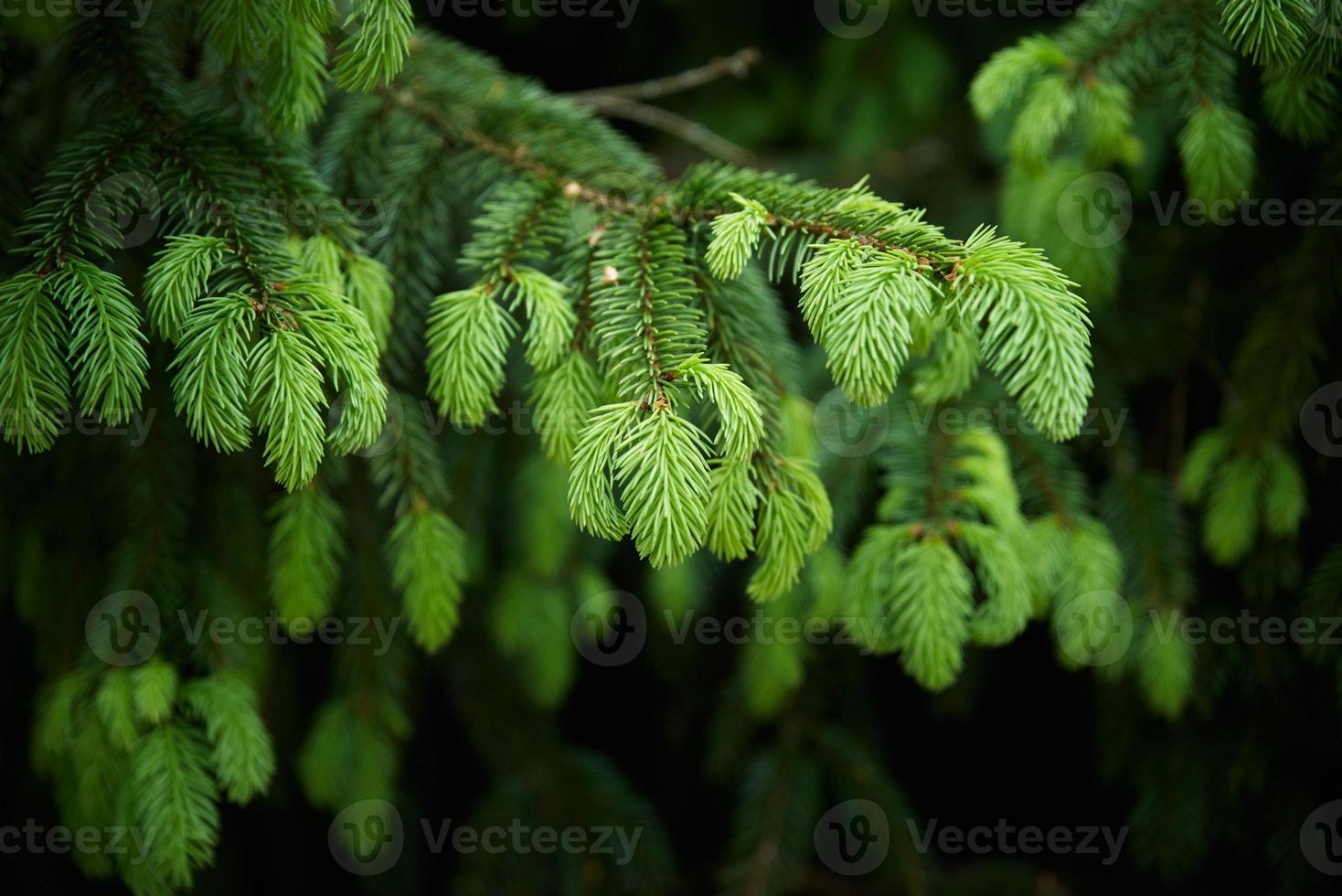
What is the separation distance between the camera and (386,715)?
1689 millimetres

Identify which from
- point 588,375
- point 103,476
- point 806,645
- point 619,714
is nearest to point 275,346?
point 588,375

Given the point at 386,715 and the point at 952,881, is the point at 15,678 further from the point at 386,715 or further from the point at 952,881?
the point at 952,881

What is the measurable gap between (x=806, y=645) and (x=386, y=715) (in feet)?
2.94
